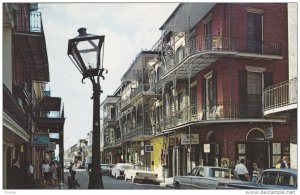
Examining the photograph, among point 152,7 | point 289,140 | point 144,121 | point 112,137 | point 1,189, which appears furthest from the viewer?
point 144,121

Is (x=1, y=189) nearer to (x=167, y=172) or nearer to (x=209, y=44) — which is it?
(x=167, y=172)

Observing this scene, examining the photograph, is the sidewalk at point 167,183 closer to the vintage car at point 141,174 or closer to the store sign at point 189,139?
the vintage car at point 141,174

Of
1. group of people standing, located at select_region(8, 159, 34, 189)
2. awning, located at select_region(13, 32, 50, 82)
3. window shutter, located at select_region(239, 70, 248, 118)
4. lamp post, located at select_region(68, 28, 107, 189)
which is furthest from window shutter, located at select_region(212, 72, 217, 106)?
lamp post, located at select_region(68, 28, 107, 189)

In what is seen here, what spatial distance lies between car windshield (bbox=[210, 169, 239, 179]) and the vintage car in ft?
3.59

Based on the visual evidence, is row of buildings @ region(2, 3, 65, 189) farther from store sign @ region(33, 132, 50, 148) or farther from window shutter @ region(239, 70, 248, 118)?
window shutter @ region(239, 70, 248, 118)

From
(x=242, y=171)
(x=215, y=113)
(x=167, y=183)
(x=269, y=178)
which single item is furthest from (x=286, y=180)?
(x=215, y=113)

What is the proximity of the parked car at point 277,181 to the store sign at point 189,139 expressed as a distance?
3240 mm

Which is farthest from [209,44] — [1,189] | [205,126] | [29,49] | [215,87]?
[1,189]

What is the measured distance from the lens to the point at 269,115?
1234cm

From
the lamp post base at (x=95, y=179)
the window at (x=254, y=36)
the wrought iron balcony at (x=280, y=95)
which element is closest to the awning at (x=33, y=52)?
the window at (x=254, y=36)

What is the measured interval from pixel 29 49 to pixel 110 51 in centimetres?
451

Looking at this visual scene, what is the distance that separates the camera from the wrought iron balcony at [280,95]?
424 inches

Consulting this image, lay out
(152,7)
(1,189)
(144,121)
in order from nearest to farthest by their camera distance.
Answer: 1. (1,189)
2. (152,7)
3. (144,121)

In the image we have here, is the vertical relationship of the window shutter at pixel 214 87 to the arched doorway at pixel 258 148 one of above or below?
above
